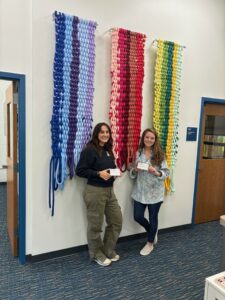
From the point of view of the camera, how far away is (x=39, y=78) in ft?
7.89

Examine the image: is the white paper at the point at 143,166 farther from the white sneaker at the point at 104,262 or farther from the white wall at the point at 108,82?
the white sneaker at the point at 104,262

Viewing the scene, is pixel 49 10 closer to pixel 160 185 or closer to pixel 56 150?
pixel 56 150

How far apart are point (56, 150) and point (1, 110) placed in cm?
320

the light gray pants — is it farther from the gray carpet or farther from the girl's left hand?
the girl's left hand

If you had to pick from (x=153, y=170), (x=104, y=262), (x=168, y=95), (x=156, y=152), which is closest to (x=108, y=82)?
(x=168, y=95)

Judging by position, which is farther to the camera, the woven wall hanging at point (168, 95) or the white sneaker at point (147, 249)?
the woven wall hanging at point (168, 95)

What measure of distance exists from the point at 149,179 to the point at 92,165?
0.70 m

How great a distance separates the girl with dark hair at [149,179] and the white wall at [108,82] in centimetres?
21

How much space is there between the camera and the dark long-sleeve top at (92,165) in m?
2.50

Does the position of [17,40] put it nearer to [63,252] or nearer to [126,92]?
[126,92]

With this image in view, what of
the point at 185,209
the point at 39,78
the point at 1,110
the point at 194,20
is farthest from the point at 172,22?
the point at 1,110

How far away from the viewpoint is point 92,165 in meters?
2.53

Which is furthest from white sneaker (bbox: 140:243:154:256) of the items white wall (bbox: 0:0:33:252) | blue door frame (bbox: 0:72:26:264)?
white wall (bbox: 0:0:33:252)

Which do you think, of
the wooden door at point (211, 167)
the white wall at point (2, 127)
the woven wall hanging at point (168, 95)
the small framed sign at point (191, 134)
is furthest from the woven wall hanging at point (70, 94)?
the white wall at point (2, 127)
